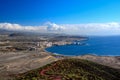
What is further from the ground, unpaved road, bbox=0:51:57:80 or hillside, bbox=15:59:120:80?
hillside, bbox=15:59:120:80

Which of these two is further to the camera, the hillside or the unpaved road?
the unpaved road

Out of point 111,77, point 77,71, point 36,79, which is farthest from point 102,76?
point 36,79

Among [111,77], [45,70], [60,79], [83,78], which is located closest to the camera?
[60,79]

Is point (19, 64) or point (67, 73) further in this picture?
point (19, 64)

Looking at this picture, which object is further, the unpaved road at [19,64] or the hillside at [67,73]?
the unpaved road at [19,64]

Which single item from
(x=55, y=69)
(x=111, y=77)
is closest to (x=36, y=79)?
(x=55, y=69)

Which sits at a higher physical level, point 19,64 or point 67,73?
point 67,73

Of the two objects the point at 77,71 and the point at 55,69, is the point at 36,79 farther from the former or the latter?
the point at 77,71

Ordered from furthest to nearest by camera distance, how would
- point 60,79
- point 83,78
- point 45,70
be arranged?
point 45,70, point 83,78, point 60,79

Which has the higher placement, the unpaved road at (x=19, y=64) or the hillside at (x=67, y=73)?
the hillside at (x=67, y=73)

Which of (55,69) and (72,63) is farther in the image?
(72,63)
